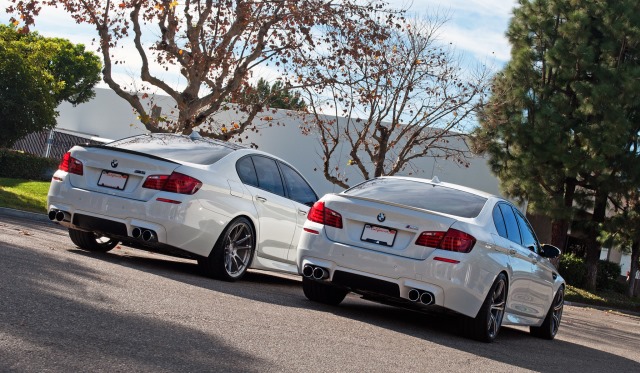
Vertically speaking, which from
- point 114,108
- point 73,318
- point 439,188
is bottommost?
point 73,318

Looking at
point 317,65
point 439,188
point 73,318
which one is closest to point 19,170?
point 317,65

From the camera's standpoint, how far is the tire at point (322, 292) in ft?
35.4

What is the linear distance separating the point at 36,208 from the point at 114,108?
28989mm

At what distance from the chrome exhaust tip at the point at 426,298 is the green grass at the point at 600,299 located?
22.3m

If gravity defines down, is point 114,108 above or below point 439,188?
above

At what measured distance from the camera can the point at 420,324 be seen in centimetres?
1081

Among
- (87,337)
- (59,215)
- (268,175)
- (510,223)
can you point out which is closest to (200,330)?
(87,337)

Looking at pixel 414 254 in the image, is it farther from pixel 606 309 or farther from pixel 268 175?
pixel 606 309

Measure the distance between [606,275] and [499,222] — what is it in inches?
1153

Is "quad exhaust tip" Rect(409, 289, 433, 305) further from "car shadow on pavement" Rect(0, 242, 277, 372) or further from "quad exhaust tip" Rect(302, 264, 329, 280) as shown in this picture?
"car shadow on pavement" Rect(0, 242, 277, 372)

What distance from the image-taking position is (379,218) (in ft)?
32.0

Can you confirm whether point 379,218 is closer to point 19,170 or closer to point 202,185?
point 202,185

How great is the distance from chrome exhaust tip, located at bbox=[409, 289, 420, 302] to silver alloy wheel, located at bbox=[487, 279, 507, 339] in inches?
35.6

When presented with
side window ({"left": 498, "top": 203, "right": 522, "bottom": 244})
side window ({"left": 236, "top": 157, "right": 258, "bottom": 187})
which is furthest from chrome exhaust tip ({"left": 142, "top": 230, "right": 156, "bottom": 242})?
side window ({"left": 498, "top": 203, "right": 522, "bottom": 244})
